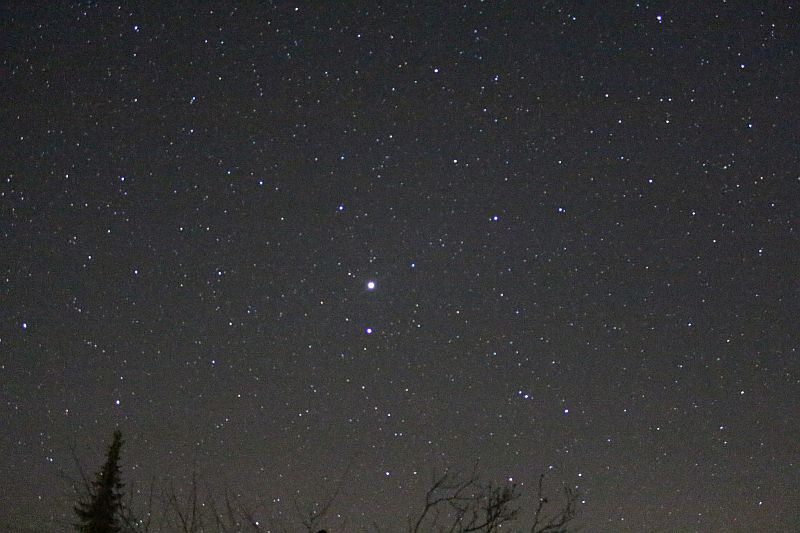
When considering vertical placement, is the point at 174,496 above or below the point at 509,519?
above

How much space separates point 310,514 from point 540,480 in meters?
2.21

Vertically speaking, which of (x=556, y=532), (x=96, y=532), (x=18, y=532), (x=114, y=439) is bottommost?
(x=556, y=532)

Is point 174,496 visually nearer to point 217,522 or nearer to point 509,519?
point 217,522

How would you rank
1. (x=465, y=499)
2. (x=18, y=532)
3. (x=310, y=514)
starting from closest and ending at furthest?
1. (x=465, y=499)
2. (x=310, y=514)
3. (x=18, y=532)

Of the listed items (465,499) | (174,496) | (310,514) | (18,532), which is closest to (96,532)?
(174,496)

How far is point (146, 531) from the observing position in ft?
21.3

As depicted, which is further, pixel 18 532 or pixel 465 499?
pixel 18 532

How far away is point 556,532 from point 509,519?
363mm

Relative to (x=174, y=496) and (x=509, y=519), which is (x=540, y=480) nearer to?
(x=509, y=519)

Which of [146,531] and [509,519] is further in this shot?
[146,531]

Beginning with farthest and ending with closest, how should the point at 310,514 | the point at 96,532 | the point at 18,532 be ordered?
the point at 18,532 < the point at 96,532 < the point at 310,514

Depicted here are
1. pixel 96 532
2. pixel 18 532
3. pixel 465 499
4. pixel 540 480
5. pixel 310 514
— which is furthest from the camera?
pixel 18 532

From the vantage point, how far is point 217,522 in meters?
6.80

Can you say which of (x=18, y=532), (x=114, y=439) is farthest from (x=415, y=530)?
(x=18, y=532)
